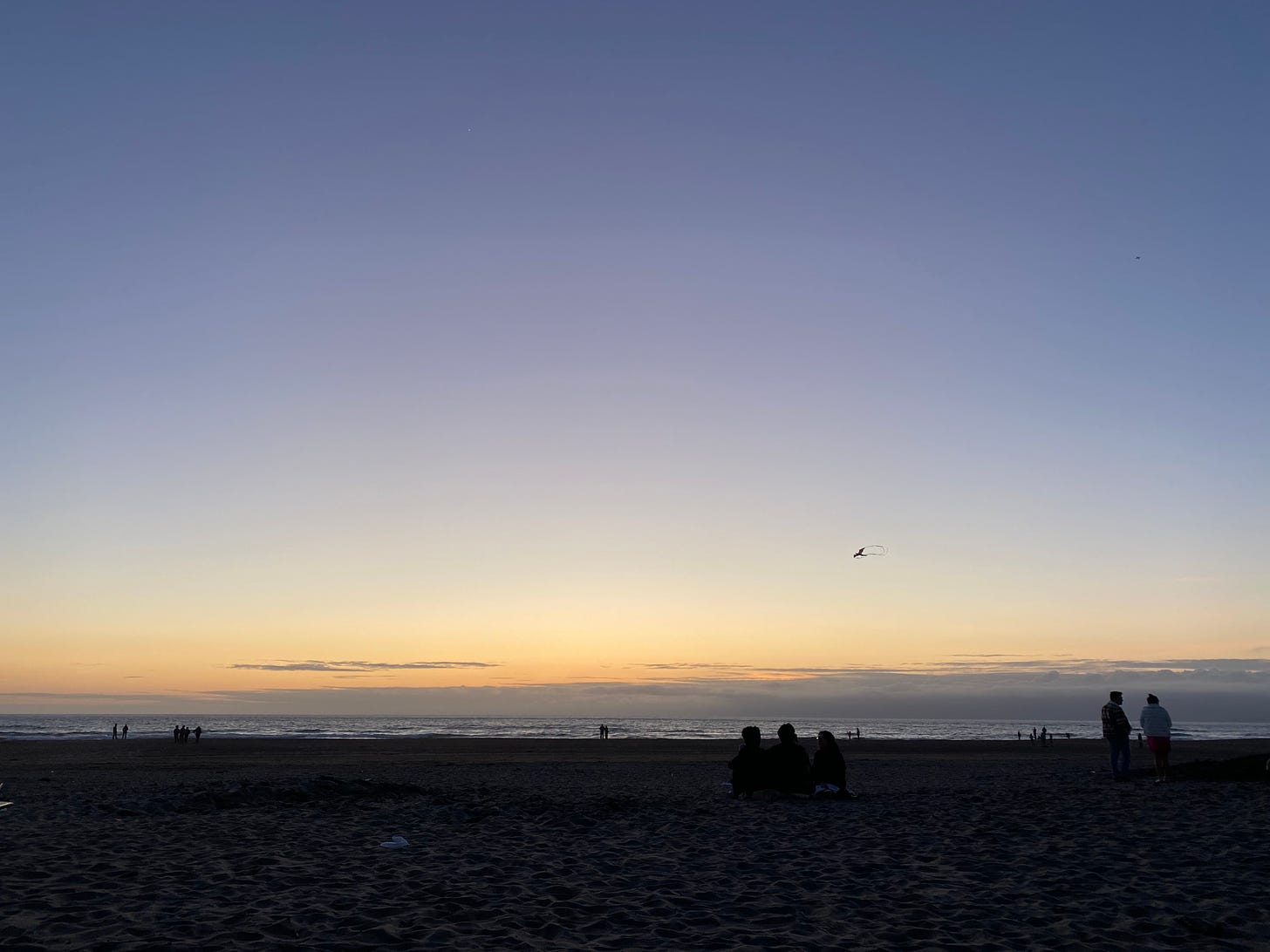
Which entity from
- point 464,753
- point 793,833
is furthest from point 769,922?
point 464,753

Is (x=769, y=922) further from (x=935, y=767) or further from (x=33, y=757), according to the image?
(x=33, y=757)

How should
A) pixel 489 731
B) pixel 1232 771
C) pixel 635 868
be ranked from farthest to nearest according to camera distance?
pixel 489 731 < pixel 1232 771 < pixel 635 868

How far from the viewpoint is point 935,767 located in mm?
31891

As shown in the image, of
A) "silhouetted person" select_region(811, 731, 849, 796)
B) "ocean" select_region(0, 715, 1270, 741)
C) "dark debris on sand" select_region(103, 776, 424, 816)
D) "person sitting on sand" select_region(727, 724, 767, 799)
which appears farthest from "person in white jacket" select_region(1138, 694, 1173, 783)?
"ocean" select_region(0, 715, 1270, 741)

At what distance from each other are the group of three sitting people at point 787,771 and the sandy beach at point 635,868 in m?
0.60

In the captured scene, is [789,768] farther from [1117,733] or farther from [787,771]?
[1117,733]

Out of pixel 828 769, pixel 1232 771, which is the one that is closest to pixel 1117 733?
pixel 1232 771

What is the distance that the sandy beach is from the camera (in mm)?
7191

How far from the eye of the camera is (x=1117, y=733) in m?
19.2

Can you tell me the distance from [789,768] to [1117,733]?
26.2ft

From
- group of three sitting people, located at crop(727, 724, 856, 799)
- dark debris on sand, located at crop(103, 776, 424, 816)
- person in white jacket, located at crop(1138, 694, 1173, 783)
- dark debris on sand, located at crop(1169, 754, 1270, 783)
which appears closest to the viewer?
dark debris on sand, located at crop(103, 776, 424, 816)

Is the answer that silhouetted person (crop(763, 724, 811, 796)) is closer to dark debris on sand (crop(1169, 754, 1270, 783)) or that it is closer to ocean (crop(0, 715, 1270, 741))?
dark debris on sand (crop(1169, 754, 1270, 783))

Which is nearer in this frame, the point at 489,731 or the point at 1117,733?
the point at 1117,733

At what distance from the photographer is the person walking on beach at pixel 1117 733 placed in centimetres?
1914
